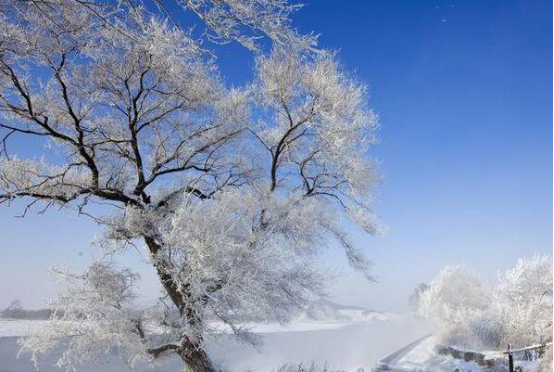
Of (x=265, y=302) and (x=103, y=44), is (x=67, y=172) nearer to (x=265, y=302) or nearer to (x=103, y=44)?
(x=103, y=44)

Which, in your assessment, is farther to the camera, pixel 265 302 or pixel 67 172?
pixel 67 172

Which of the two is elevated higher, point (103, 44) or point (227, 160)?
point (103, 44)

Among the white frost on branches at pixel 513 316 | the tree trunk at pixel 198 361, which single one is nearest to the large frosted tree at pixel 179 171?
the tree trunk at pixel 198 361

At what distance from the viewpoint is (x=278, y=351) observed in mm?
27062

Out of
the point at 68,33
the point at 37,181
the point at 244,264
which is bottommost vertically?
the point at 244,264

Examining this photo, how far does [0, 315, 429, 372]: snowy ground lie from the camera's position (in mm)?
10430

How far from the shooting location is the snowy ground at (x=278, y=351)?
411 inches

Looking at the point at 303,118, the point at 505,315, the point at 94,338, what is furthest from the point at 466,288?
the point at 94,338

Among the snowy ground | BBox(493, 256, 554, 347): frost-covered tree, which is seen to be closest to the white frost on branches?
BBox(493, 256, 554, 347): frost-covered tree

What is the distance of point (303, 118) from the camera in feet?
31.4

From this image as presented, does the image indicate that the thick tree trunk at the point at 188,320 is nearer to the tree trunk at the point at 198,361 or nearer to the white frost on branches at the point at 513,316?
the tree trunk at the point at 198,361

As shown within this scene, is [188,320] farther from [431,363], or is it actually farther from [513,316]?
[431,363]

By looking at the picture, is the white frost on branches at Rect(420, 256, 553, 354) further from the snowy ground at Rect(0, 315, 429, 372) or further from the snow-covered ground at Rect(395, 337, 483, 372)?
the snowy ground at Rect(0, 315, 429, 372)

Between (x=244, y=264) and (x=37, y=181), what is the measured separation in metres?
4.17
